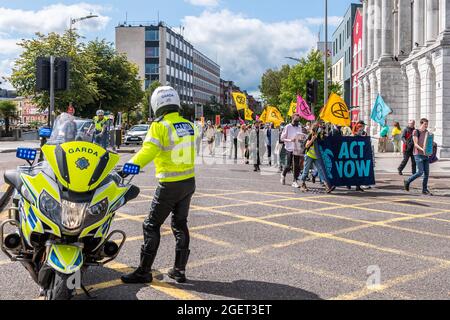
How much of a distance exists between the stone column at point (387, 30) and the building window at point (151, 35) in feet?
229

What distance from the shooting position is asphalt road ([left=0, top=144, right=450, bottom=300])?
4723 mm

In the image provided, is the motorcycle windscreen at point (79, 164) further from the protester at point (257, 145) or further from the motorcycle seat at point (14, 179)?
the protester at point (257, 145)

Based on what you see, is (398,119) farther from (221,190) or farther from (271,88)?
(271,88)

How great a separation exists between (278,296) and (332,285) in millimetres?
627

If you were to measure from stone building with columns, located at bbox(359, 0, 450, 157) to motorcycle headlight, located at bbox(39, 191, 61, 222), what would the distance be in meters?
22.4

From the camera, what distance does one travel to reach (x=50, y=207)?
3.89m

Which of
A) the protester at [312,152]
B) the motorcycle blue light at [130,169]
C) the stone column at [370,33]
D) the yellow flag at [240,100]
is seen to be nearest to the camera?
the motorcycle blue light at [130,169]

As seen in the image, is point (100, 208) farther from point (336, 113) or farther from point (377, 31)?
point (377, 31)

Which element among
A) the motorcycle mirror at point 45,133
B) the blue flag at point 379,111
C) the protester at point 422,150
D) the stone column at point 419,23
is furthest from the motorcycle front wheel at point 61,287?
the stone column at point 419,23

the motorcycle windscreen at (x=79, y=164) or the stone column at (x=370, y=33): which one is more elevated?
the stone column at (x=370, y=33)

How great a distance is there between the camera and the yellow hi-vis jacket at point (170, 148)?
4875 mm

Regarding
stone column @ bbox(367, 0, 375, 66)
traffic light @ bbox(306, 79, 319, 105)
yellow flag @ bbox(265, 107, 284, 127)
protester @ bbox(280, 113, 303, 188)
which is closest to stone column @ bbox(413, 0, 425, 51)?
stone column @ bbox(367, 0, 375, 66)

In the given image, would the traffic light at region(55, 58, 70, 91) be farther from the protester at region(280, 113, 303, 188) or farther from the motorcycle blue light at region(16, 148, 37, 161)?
the motorcycle blue light at region(16, 148, 37, 161)

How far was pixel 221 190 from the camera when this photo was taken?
12031 mm
